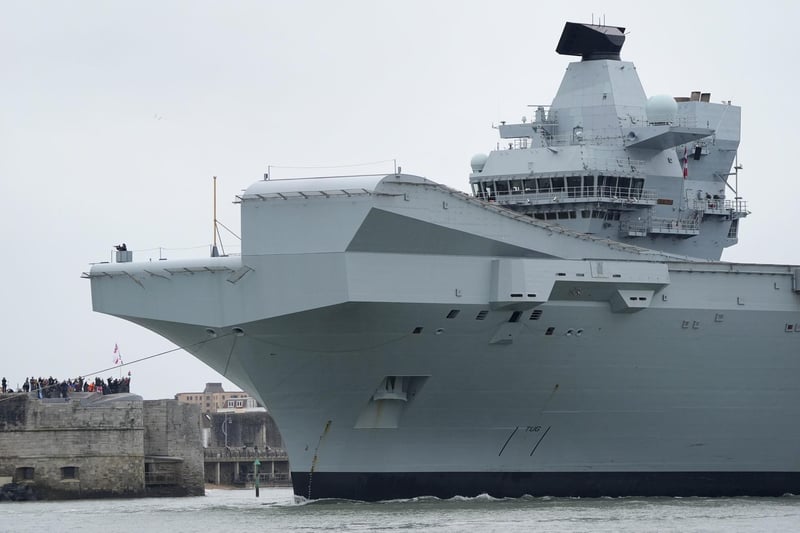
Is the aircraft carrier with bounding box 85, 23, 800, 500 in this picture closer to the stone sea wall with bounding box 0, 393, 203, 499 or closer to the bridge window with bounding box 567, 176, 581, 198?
the bridge window with bounding box 567, 176, 581, 198

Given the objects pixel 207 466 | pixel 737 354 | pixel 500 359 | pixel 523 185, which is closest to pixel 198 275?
pixel 500 359

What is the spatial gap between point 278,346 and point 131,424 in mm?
13247

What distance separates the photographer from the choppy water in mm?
29391

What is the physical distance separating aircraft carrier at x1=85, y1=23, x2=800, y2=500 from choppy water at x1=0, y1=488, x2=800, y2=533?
82cm

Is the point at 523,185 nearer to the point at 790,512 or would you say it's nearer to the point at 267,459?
the point at 790,512

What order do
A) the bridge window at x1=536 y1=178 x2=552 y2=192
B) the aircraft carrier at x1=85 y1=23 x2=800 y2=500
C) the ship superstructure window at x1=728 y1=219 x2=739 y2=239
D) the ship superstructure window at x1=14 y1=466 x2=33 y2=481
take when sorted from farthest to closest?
the ship superstructure window at x1=14 y1=466 x2=33 y2=481, the ship superstructure window at x1=728 y1=219 x2=739 y2=239, the bridge window at x1=536 y1=178 x2=552 y2=192, the aircraft carrier at x1=85 y1=23 x2=800 y2=500

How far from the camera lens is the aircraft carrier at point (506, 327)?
104 feet

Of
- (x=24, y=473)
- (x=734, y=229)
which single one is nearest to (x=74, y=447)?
(x=24, y=473)

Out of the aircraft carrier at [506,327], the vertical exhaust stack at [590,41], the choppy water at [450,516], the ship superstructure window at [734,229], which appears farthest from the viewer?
the ship superstructure window at [734,229]

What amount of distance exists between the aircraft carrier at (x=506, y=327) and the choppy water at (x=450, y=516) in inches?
32.2

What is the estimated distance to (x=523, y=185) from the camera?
3772 centimetres

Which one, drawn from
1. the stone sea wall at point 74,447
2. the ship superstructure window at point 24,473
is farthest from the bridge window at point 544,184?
the ship superstructure window at point 24,473

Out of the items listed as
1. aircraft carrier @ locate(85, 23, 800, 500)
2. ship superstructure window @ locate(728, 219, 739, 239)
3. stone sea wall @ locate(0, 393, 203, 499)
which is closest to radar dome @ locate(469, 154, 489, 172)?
aircraft carrier @ locate(85, 23, 800, 500)

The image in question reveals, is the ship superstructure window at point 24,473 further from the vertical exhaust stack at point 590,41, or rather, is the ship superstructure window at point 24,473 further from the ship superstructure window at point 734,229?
the ship superstructure window at point 734,229
